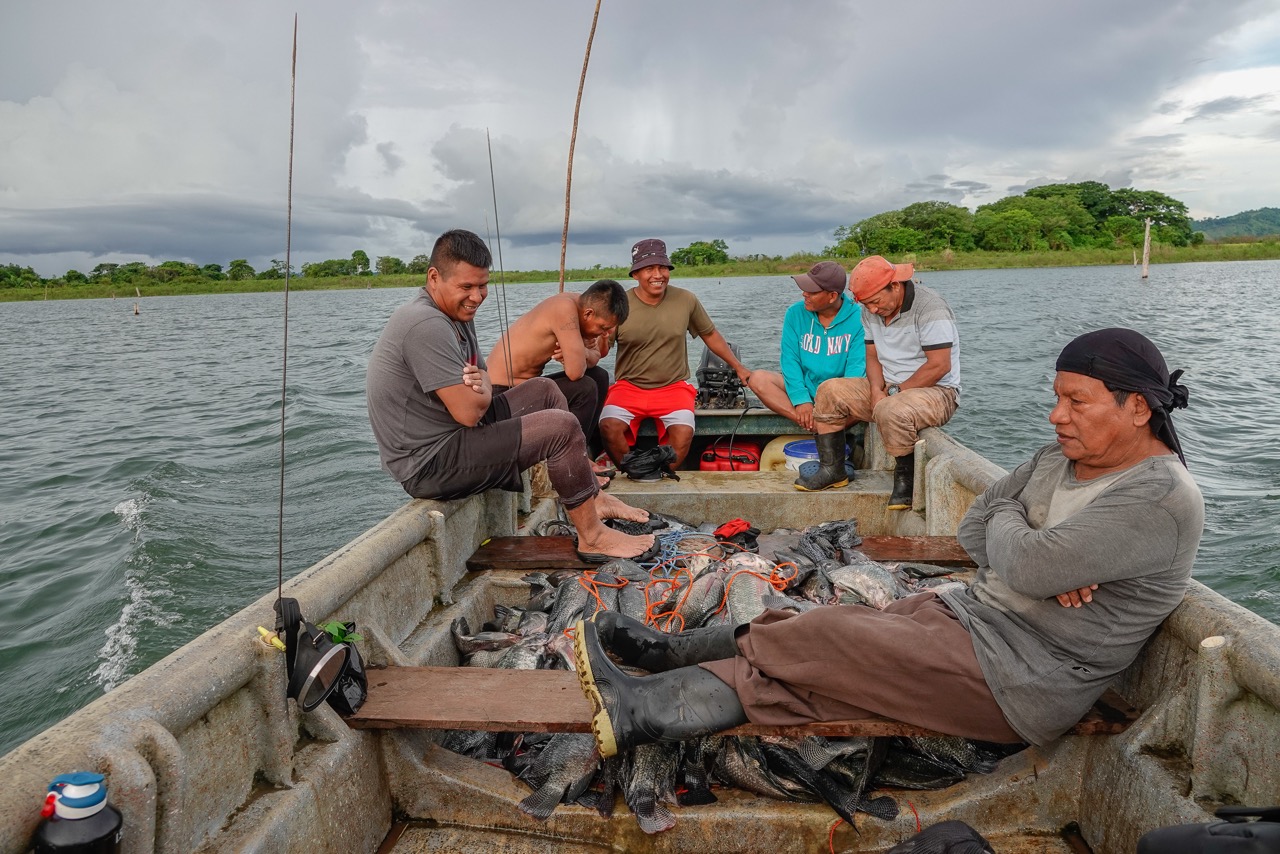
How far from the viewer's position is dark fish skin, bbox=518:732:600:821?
8.44ft

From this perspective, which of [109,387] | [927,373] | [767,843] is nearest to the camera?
[767,843]

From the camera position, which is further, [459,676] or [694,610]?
[694,610]

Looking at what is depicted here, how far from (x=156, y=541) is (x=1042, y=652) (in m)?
8.02

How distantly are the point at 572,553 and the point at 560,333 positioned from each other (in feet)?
5.16

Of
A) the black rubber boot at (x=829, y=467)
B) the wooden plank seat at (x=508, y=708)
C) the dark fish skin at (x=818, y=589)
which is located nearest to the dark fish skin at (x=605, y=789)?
the wooden plank seat at (x=508, y=708)

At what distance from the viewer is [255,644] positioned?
7.42ft

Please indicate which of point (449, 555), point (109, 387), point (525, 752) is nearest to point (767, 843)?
point (525, 752)

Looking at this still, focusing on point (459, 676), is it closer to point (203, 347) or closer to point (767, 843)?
point (767, 843)

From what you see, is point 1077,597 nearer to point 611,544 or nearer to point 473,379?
point 611,544

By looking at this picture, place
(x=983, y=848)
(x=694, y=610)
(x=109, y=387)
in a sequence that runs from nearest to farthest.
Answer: (x=983, y=848) → (x=694, y=610) → (x=109, y=387)

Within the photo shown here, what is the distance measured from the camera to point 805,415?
592 cm

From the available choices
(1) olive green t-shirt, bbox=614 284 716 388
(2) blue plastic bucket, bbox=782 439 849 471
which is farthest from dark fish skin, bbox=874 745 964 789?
(1) olive green t-shirt, bbox=614 284 716 388

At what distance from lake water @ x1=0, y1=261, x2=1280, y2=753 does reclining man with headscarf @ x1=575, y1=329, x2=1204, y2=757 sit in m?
3.20

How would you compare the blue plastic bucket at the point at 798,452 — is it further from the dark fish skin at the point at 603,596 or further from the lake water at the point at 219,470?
the dark fish skin at the point at 603,596
